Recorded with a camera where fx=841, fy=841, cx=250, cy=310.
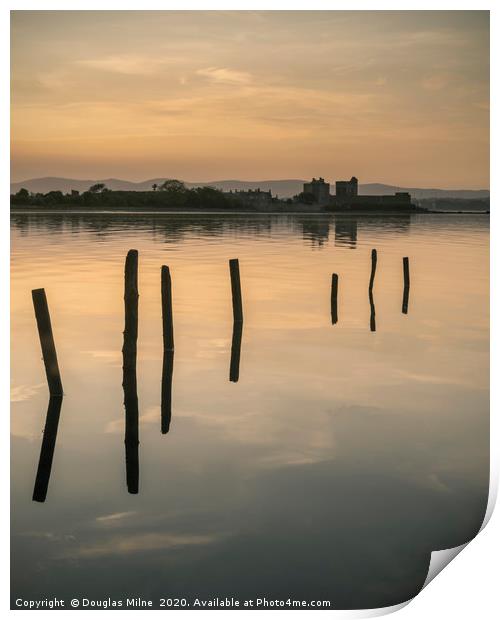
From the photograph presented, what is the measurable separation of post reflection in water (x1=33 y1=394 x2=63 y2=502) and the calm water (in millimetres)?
→ 81

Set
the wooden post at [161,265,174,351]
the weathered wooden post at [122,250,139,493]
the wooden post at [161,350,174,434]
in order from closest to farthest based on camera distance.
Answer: the weathered wooden post at [122,250,139,493] < the wooden post at [161,350,174,434] < the wooden post at [161,265,174,351]

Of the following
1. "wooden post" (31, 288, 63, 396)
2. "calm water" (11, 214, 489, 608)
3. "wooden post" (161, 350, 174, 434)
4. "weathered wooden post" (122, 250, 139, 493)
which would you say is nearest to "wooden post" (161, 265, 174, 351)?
"wooden post" (161, 350, 174, 434)

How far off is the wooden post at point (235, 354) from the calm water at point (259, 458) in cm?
12

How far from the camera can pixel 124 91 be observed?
47.4 feet

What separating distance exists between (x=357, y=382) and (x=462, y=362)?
2.25m

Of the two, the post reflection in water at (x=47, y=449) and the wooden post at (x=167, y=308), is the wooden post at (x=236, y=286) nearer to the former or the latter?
the wooden post at (x=167, y=308)

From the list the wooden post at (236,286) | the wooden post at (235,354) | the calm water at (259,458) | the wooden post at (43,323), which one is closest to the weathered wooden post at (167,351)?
the calm water at (259,458)

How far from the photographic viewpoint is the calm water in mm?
6426

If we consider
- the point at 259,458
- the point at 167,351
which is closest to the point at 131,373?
the point at 259,458

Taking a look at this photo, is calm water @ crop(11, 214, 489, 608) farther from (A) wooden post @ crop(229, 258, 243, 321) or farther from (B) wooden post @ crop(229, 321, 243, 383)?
(A) wooden post @ crop(229, 258, 243, 321)

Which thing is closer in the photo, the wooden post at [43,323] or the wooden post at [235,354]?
the wooden post at [43,323]

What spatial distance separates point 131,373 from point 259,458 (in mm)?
1564

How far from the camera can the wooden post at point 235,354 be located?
1216 cm

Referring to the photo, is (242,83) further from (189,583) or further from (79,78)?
(189,583)
